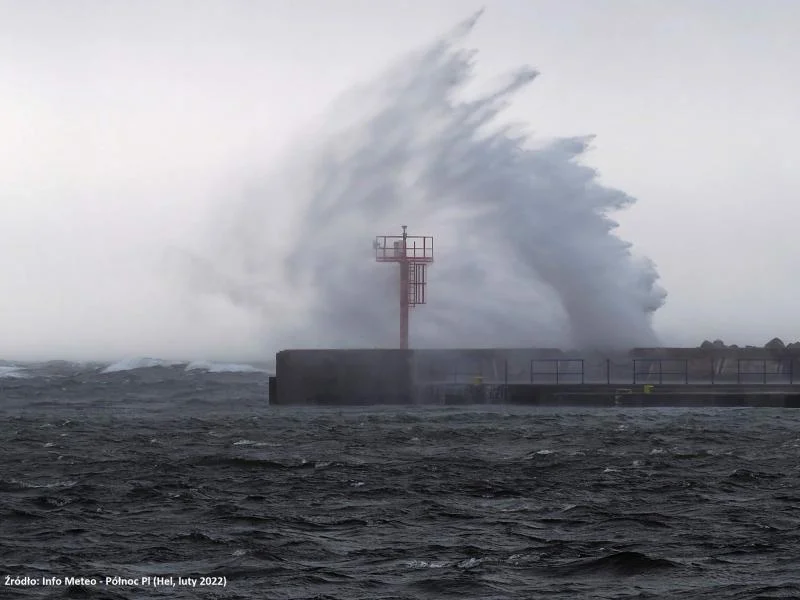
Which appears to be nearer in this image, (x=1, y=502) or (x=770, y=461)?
(x=1, y=502)

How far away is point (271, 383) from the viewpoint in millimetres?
50531

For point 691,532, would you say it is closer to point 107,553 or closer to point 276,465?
point 107,553

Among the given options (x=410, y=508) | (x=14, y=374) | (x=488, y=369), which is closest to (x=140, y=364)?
(x=14, y=374)

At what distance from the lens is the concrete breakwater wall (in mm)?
49125

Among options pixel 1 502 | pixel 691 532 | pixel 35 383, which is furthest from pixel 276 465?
pixel 35 383

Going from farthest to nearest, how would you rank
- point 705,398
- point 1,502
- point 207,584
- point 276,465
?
point 705,398
point 276,465
point 1,502
point 207,584

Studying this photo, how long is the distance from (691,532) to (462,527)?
3858mm

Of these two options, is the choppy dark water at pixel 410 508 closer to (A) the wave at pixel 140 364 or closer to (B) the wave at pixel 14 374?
(B) the wave at pixel 14 374

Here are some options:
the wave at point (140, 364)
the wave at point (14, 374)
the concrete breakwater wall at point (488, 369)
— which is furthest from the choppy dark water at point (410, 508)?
the wave at point (140, 364)

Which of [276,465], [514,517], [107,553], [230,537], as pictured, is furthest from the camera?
[276,465]

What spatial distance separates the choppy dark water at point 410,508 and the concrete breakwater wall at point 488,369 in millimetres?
9704

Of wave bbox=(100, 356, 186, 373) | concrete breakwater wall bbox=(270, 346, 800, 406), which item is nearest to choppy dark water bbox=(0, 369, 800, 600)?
concrete breakwater wall bbox=(270, 346, 800, 406)

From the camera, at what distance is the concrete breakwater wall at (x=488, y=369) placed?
49.1 m

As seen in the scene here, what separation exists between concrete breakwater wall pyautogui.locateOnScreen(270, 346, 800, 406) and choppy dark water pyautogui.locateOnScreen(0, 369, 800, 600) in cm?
970
